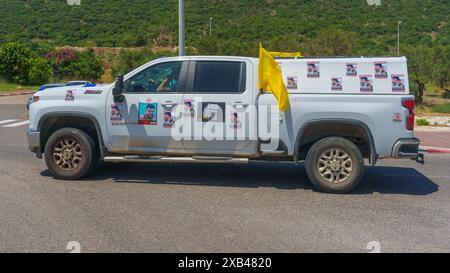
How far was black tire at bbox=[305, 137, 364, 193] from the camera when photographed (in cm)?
747

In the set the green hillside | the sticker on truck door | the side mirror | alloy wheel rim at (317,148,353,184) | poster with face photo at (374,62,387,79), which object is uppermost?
the green hillside

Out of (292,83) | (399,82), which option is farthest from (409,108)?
(292,83)

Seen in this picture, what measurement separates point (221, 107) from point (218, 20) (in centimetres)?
5309

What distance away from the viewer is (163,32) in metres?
53.8

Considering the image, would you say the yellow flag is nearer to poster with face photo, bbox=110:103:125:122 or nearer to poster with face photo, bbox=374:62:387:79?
poster with face photo, bbox=374:62:387:79

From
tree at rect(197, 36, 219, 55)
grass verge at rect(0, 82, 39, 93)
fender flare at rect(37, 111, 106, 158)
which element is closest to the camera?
fender flare at rect(37, 111, 106, 158)

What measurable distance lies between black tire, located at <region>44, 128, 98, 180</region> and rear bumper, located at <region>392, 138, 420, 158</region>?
15.3 feet

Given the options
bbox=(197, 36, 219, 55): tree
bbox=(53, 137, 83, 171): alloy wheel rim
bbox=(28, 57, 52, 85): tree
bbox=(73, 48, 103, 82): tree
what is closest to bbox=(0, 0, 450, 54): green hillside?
bbox=(73, 48, 103, 82): tree

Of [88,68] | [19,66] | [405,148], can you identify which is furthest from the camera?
[88,68]

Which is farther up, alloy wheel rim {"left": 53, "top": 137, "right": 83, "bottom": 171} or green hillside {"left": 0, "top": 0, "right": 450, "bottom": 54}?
green hillside {"left": 0, "top": 0, "right": 450, "bottom": 54}

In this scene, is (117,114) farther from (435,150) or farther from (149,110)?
(435,150)

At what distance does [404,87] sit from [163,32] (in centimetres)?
4851

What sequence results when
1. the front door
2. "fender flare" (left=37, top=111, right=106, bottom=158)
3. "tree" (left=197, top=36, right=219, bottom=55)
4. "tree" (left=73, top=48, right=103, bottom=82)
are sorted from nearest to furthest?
the front door, "fender flare" (left=37, top=111, right=106, bottom=158), "tree" (left=197, top=36, right=219, bottom=55), "tree" (left=73, top=48, right=103, bottom=82)

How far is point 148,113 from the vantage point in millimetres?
7809
